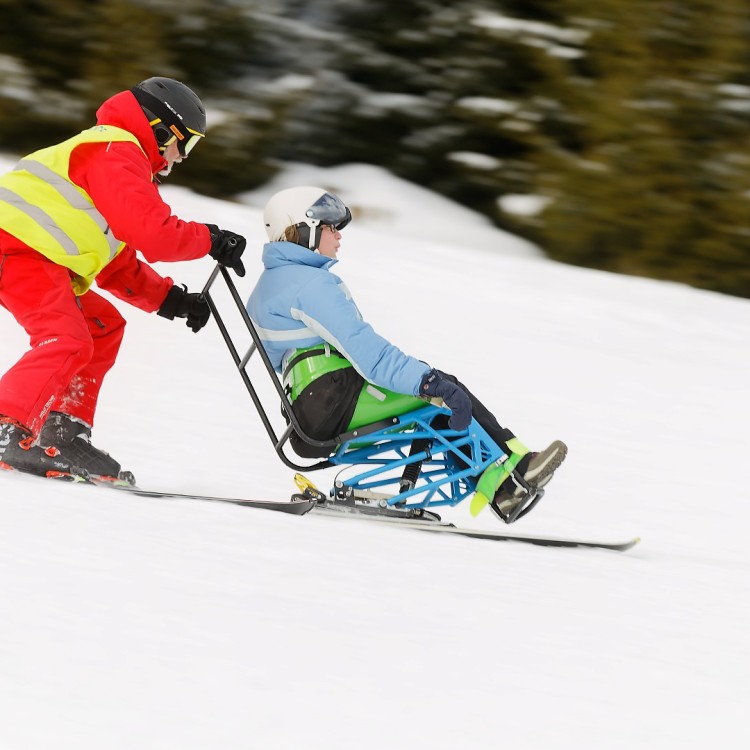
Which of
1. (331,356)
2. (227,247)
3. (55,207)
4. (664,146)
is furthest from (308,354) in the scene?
(664,146)

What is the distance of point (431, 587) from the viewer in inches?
126

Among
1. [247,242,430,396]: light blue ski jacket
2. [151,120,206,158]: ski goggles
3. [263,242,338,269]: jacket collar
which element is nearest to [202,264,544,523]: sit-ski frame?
[247,242,430,396]: light blue ski jacket

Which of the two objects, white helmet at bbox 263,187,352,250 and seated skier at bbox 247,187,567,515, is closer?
seated skier at bbox 247,187,567,515

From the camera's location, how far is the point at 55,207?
13.2ft

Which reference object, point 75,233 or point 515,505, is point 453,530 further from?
point 75,233

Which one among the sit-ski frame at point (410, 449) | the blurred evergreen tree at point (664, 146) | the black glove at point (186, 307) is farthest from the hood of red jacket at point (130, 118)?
the blurred evergreen tree at point (664, 146)

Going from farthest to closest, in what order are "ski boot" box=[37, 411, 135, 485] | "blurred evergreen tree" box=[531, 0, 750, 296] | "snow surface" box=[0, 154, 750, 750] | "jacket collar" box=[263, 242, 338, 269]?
1. "blurred evergreen tree" box=[531, 0, 750, 296]
2. "ski boot" box=[37, 411, 135, 485]
3. "jacket collar" box=[263, 242, 338, 269]
4. "snow surface" box=[0, 154, 750, 750]

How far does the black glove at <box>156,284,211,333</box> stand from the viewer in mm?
4520

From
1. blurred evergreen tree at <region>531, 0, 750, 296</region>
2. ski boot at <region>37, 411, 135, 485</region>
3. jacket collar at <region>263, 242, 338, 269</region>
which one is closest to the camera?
jacket collar at <region>263, 242, 338, 269</region>

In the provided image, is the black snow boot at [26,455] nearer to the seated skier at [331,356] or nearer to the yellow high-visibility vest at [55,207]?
the yellow high-visibility vest at [55,207]

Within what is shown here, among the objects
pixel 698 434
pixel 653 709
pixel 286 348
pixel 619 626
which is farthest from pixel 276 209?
pixel 698 434

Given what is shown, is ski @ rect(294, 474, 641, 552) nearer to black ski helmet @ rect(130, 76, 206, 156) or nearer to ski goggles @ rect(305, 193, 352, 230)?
ski goggles @ rect(305, 193, 352, 230)

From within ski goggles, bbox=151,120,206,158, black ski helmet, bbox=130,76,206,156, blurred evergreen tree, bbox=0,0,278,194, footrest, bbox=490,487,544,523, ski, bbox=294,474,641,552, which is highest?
blurred evergreen tree, bbox=0,0,278,194

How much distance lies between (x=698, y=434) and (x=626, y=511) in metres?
1.17
